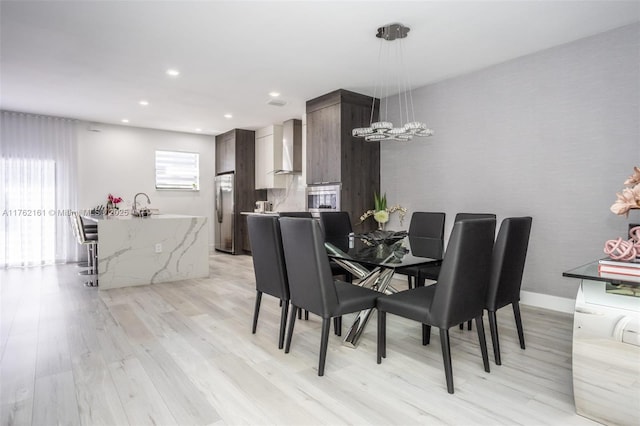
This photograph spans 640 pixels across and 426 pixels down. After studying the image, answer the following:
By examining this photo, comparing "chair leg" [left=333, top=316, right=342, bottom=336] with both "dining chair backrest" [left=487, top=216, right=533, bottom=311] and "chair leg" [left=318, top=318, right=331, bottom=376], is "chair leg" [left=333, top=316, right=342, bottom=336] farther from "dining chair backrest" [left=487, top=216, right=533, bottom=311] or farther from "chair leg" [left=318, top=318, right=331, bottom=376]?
"dining chair backrest" [left=487, top=216, right=533, bottom=311]

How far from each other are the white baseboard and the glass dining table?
54.7 inches

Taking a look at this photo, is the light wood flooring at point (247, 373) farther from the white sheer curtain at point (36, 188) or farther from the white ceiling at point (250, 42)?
the white sheer curtain at point (36, 188)

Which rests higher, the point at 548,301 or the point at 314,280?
the point at 314,280

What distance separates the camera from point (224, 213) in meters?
7.32

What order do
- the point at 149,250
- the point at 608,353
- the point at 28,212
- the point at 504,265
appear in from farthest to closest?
1. the point at 28,212
2. the point at 149,250
3. the point at 504,265
4. the point at 608,353

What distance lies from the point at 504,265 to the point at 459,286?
531 millimetres

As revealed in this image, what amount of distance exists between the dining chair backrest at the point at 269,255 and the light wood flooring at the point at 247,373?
410 millimetres

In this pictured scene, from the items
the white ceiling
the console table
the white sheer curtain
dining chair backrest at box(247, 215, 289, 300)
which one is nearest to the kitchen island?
the white ceiling

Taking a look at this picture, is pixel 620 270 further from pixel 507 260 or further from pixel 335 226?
pixel 335 226

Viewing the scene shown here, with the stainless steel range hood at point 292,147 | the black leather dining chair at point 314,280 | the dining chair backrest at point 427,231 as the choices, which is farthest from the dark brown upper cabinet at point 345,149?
the black leather dining chair at point 314,280

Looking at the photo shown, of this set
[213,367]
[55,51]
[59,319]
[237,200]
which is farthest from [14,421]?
[237,200]

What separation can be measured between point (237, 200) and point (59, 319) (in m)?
4.16

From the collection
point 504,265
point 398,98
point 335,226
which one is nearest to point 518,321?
point 504,265

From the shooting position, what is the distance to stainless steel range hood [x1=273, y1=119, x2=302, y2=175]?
20.3 ft
